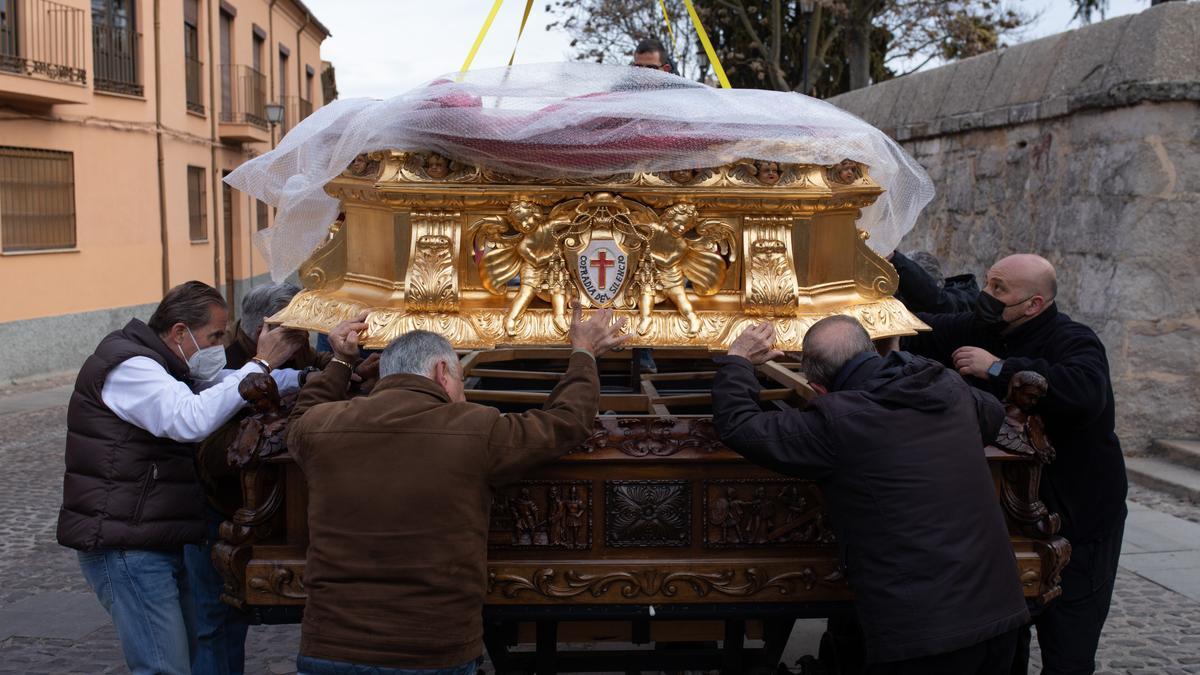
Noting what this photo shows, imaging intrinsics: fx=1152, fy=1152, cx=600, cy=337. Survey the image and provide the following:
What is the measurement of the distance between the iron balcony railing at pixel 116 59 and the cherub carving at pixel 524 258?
13463 mm

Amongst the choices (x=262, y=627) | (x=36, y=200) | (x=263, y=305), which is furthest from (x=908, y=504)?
(x=36, y=200)

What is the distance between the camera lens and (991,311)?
372cm

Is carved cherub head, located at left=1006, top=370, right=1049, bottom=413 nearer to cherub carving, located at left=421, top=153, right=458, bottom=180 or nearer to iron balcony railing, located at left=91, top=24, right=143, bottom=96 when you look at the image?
cherub carving, located at left=421, top=153, right=458, bottom=180

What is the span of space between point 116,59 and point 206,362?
1429 centimetres

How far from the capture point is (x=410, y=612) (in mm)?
2646

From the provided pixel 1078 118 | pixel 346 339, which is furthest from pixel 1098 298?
pixel 346 339

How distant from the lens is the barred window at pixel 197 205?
19.5 m

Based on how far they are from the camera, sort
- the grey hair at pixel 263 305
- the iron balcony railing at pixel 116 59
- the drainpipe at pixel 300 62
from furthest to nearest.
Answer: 1. the drainpipe at pixel 300 62
2. the iron balcony railing at pixel 116 59
3. the grey hair at pixel 263 305

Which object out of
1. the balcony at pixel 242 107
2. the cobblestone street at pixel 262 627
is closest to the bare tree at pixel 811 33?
the balcony at pixel 242 107

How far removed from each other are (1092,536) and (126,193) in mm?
15098

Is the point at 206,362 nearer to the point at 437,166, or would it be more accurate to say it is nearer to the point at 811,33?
the point at 437,166

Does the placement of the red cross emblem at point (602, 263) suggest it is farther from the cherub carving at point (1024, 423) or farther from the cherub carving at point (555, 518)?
the cherub carving at point (1024, 423)

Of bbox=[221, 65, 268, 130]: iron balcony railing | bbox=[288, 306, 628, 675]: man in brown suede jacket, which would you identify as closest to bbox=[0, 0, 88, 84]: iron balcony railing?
bbox=[221, 65, 268, 130]: iron balcony railing

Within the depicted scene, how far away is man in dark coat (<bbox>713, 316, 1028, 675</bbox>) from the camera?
9.21 ft
